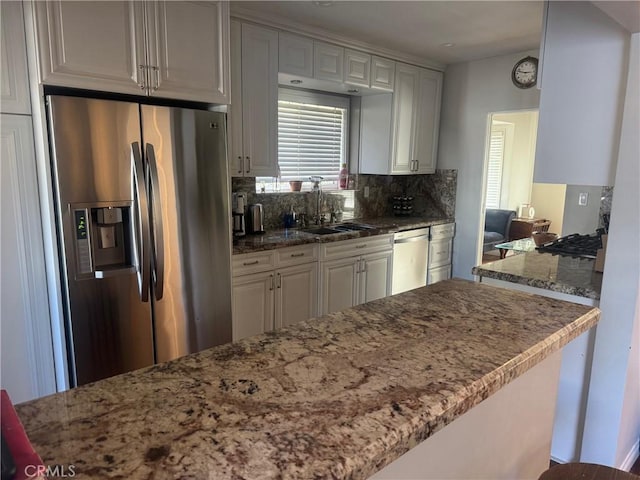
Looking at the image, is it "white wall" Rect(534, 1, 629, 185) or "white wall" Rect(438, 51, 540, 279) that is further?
"white wall" Rect(438, 51, 540, 279)

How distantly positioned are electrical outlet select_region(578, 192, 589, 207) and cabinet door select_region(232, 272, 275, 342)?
8.87 ft

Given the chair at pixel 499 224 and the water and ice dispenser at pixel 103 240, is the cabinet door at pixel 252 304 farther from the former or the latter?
the chair at pixel 499 224

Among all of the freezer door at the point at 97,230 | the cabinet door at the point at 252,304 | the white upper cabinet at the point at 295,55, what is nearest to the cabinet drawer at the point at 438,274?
the cabinet door at the point at 252,304

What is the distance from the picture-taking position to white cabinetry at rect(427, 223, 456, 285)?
432 cm

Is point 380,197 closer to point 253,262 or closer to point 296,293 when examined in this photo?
point 296,293

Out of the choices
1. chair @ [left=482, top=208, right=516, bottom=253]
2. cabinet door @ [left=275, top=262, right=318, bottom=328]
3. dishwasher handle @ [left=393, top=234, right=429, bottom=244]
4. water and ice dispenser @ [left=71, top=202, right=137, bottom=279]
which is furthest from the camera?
chair @ [left=482, top=208, right=516, bottom=253]

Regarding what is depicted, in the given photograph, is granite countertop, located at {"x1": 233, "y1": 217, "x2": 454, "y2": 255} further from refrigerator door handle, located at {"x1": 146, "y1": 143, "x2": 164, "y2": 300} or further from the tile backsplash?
refrigerator door handle, located at {"x1": 146, "y1": 143, "x2": 164, "y2": 300}

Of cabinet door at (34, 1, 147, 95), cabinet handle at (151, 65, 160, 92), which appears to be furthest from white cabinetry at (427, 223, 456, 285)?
cabinet door at (34, 1, 147, 95)

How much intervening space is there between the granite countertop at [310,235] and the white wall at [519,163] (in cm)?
345

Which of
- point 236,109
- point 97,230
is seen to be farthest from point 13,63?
point 236,109

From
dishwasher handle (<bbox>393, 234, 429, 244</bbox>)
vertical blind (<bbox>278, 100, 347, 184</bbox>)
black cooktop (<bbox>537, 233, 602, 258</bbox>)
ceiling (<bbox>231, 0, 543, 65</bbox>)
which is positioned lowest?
dishwasher handle (<bbox>393, 234, 429, 244</bbox>)

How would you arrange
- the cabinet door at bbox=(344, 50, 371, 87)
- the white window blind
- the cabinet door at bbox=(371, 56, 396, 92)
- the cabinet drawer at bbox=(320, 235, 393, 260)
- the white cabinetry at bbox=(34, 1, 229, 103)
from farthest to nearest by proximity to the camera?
the white window blind → the cabinet door at bbox=(371, 56, 396, 92) → the cabinet door at bbox=(344, 50, 371, 87) → the cabinet drawer at bbox=(320, 235, 393, 260) → the white cabinetry at bbox=(34, 1, 229, 103)

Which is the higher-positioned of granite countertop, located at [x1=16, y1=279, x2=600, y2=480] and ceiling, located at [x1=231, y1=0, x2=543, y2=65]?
ceiling, located at [x1=231, y1=0, x2=543, y2=65]

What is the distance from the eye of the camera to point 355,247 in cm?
352
